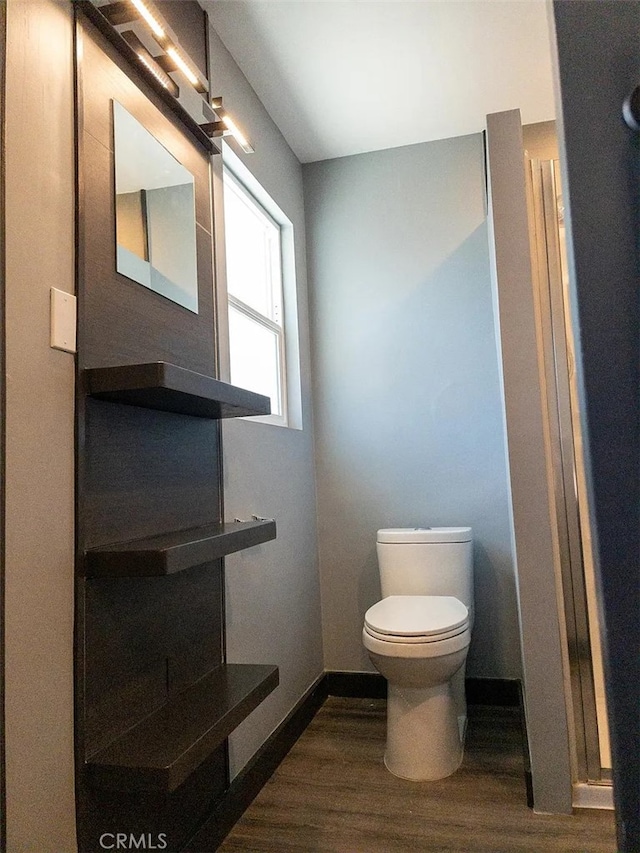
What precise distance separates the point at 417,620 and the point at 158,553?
1.13 meters

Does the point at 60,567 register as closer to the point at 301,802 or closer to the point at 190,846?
the point at 190,846

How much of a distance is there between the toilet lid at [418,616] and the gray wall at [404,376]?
457 mm

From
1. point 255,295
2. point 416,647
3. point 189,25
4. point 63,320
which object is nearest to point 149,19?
point 189,25

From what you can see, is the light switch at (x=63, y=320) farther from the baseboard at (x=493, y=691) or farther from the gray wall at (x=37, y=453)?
the baseboard at (x=493, y=691)

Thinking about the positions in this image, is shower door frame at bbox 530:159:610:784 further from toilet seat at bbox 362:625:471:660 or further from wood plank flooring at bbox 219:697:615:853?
toilet seat at bbox 362:625:471:660

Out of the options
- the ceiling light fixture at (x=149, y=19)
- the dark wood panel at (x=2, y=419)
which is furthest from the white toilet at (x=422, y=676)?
the ceiling light fixture at (x=149, y=19)

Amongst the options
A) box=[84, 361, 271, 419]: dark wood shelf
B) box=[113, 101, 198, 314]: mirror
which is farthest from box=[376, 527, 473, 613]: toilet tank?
box=[113, 101, 198, 314]: mirror

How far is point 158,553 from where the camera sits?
1190mm

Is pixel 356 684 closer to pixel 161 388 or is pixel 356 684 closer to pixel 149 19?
pixel 161 388

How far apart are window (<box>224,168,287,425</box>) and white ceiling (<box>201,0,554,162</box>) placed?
1.44 feet

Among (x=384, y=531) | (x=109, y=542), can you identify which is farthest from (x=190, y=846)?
(x=384, y=531)

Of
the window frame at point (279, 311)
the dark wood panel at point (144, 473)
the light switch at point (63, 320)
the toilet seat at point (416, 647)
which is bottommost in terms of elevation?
the toilet seat at point (416, 647)

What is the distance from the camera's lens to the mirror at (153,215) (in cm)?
143

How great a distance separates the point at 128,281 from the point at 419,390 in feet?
5.43
